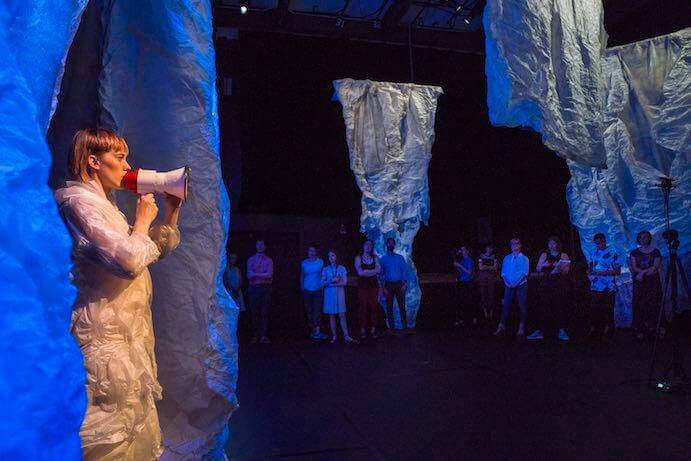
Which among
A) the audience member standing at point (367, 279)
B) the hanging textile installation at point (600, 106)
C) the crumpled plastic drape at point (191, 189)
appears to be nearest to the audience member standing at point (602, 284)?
the hanging textile installation at point (600, 106)

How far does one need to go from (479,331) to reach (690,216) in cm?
287

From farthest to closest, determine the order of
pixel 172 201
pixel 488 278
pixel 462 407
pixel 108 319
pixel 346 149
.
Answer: pixel 346 149, pixel 488 278, pixel 462 407, pixel 172 201, pixel 108 319

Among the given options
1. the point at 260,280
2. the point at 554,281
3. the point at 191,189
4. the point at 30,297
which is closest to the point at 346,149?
the point at 260,280

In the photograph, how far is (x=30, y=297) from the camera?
0.72 m

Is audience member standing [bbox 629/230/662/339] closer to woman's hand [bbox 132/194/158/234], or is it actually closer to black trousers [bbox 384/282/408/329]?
black trousers [bbox 384/282/408/329]

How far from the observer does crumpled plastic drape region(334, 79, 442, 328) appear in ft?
22.6

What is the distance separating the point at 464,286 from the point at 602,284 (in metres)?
2.23

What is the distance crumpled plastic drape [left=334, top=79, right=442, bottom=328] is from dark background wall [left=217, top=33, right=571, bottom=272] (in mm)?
1462

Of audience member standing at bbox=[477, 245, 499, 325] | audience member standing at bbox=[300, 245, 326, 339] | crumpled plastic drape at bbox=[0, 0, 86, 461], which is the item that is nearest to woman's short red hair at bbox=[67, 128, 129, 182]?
crumpled plastic drape at bbox=[0, 0, 86, 461]

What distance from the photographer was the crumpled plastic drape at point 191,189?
5.98 feet

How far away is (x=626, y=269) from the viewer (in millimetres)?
6609

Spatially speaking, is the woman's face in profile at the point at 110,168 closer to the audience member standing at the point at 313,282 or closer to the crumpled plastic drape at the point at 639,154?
the crumpled plastic drape at the point at 639,154

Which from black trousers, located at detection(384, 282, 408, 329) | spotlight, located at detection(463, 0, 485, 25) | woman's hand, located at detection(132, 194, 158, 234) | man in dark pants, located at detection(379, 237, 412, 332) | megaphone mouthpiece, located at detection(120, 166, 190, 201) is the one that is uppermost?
spotlight, located at detection(463, 0, 485, 25)

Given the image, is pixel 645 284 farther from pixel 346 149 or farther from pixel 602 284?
pixel 346 149
